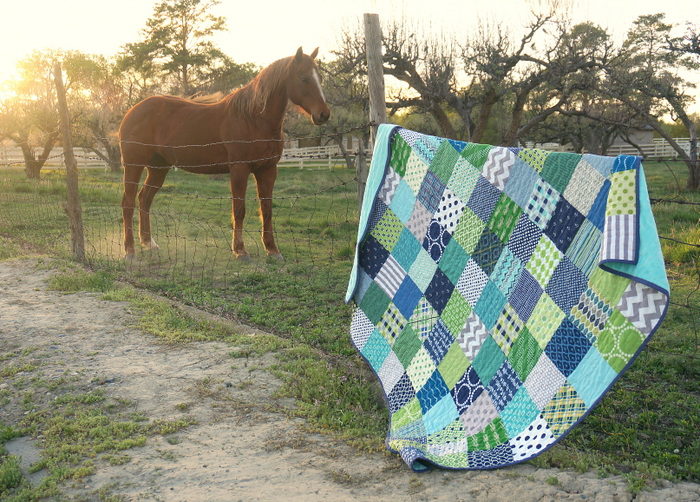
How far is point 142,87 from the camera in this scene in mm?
33406

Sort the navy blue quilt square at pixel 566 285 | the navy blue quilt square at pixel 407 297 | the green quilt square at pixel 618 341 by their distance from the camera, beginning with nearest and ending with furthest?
the green quilt square at pixel 618 341, the navy blue quilt square at pixel 566 285, the navy blue quilt square at pixel 407 297

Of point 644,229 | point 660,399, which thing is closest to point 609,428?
point 660,399

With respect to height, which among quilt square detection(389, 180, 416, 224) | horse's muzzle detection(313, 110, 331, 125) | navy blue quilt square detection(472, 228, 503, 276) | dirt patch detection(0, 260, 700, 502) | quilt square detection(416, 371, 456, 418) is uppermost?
horse's muzzle detection(313, 110, 331, 125)

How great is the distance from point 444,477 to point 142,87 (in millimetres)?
34097

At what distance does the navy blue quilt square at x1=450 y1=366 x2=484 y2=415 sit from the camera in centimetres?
288

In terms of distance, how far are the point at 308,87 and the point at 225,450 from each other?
455 centimetres

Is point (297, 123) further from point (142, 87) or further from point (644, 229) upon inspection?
point (644, 229)

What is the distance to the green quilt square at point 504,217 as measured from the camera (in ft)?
9.46

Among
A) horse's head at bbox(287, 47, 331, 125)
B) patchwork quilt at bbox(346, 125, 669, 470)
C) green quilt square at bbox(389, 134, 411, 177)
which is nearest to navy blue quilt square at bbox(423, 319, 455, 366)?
patchwork quilt at bbox(346, 125, 669, 470)

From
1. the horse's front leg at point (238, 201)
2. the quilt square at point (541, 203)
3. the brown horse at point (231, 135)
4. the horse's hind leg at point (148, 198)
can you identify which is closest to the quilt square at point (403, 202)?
the quilt square at point (541, 203)

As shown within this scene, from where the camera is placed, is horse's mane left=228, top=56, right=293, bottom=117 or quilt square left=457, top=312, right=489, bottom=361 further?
horse's mane left=228, top=56, right=293, bottom=117

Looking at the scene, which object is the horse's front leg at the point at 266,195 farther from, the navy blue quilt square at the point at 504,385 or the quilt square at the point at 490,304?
the navy blue quilt square at the point at 504,385

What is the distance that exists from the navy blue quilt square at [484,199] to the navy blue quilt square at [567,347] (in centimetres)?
63

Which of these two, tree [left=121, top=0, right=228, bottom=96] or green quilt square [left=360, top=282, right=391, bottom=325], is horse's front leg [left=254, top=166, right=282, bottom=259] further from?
tree [left=121, top=0, right=228, bottom=96]
